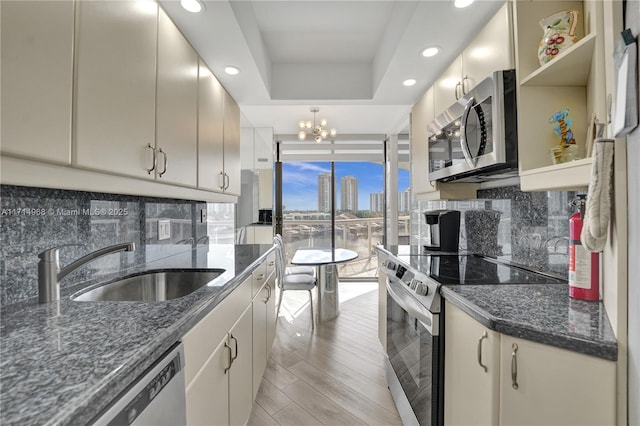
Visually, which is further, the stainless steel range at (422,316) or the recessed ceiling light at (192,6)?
the recessed ceiling light at (192,6)

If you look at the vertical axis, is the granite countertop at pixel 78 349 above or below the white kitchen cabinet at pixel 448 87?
below

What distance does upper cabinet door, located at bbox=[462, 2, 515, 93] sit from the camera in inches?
52.4

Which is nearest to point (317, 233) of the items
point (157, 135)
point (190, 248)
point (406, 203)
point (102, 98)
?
point (406, 203)

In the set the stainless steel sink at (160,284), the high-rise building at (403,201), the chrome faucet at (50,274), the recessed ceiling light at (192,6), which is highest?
the recessed ceiling light at (192,6)

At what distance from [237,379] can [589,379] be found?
4.30ft

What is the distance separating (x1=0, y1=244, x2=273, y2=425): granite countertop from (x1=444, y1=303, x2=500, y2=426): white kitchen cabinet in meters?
0.92

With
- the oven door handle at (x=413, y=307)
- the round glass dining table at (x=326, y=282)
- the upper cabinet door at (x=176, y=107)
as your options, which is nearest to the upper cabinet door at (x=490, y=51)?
the oven door handle at (x=413, y=307)

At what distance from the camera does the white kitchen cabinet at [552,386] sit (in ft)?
2.47

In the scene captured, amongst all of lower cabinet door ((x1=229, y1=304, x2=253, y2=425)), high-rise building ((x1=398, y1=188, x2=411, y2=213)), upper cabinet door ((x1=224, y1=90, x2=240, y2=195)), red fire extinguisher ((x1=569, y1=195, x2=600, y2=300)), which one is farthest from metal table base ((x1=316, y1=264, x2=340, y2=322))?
red fire extinguisher ((x1=569, y1=195, x2=600, y2=300))

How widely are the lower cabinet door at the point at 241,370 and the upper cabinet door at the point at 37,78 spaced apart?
0.94 metres

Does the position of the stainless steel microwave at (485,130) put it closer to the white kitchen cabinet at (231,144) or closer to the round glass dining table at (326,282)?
the white kitchen cabinet at (231,144)

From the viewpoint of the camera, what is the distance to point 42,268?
94 cm

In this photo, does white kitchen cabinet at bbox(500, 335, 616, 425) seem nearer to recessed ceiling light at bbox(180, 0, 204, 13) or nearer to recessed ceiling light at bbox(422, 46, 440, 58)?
recessed ceiling light at bbox(422, 46, 440, 58)

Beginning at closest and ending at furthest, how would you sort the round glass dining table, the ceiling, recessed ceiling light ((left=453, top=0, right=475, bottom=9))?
recessed ceiling light ((left=453, top=0, right=475, bottom=9))
the ceiling
the round glass dining table
